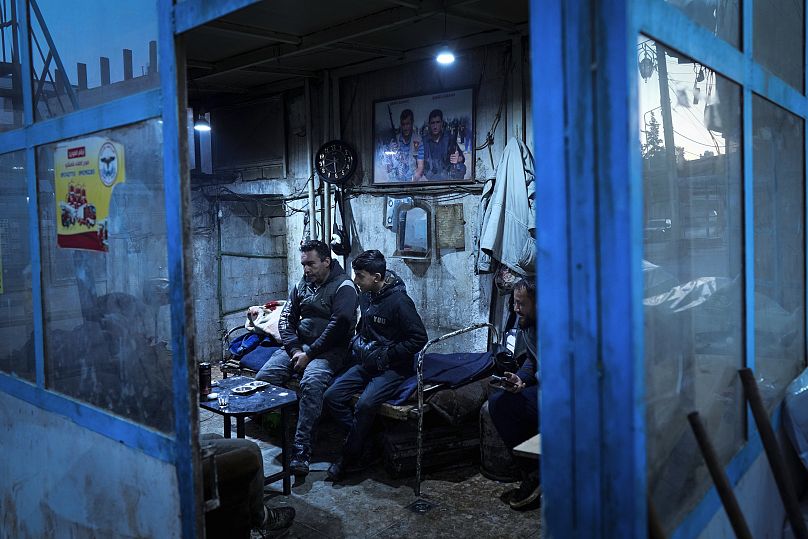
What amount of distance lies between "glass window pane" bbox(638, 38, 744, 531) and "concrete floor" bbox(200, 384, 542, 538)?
2505 mm

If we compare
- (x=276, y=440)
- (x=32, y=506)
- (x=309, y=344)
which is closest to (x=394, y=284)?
(x=309, y=344)

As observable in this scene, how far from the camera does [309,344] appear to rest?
21.0 ft

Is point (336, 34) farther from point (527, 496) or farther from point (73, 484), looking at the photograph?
point (73, 484)

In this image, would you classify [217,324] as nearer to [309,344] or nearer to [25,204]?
[309,344]

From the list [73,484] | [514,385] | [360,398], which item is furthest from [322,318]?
[73,484]

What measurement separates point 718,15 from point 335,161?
635 centimetres

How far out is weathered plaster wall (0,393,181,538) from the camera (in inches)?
106

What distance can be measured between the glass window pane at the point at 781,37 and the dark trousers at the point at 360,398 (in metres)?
3.64

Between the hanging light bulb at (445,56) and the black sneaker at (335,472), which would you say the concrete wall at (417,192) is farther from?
the black sneaker at (335,472)

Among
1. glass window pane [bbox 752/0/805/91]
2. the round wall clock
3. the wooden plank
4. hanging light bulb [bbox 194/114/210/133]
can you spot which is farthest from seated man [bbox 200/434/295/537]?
hanging light bulb [bbox 194/114/210/133]

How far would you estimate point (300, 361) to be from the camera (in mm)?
6164

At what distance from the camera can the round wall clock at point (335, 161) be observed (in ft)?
26.9

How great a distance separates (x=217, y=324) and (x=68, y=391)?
615 cm

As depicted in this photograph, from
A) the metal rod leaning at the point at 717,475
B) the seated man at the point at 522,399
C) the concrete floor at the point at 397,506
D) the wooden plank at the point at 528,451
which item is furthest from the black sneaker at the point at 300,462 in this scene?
the metal rod leaning at the point at 717,475
